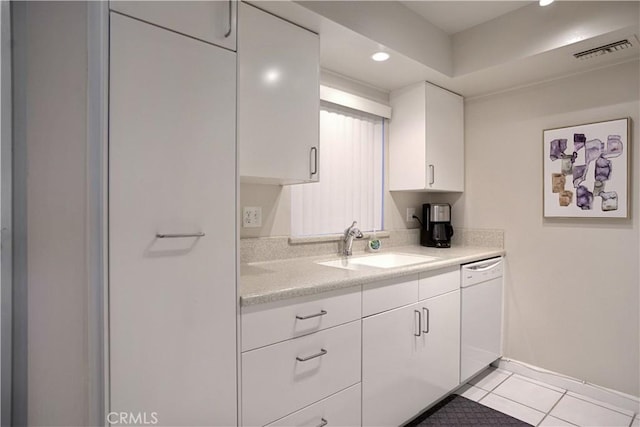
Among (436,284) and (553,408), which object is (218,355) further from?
(553,408)

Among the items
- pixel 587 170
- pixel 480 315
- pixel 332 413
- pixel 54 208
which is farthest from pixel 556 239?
pixel 54 208

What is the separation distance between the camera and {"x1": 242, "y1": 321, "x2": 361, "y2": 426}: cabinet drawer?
121cm

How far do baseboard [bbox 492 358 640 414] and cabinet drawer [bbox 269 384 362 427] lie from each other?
1.62 m

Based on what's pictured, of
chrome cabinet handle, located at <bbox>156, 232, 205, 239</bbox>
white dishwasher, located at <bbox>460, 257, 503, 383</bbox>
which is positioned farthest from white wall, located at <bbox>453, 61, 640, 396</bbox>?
chrome cabinet handle, located at <bbox>156, 232, 205, 239</bbox>

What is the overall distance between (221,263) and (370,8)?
1591 mm

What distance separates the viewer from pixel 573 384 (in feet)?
7.48

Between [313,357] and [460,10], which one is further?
[460,10]

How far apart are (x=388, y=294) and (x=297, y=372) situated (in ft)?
1.96

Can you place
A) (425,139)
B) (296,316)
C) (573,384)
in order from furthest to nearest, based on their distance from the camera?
(425,139)
(573,384)
(296,316)

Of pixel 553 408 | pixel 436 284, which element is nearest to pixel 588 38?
pixel 436 284

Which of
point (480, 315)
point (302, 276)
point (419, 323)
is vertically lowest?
point (480, 315)

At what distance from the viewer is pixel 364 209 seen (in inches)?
101

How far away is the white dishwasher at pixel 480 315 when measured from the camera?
7.22 feet

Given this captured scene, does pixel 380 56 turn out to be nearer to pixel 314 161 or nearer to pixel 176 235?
pixel 314 161
